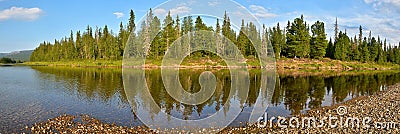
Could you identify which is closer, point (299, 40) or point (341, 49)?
point (299, 40)

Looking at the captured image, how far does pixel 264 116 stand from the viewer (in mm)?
17953

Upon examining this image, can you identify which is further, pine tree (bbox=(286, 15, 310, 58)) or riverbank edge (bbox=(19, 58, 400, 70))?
pine tree (bbox=(286, 15, 310, 58))

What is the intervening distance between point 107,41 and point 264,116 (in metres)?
87.4

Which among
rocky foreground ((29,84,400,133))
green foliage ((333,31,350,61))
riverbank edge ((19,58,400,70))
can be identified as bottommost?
rocky foreground ((29,84,400,133))

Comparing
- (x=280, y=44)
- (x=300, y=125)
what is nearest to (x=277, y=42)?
(x=280, y=44)

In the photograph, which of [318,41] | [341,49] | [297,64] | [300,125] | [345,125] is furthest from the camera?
[341,49]

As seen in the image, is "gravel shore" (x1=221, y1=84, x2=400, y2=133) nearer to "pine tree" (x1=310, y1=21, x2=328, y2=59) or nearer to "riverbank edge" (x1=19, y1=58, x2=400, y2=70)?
"riverbank edge" (x1=19, y1=58, x2=400, y2=70)

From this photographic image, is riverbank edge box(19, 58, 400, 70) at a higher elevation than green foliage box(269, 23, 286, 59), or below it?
below

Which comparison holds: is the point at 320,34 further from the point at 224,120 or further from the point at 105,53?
the point at 224,120

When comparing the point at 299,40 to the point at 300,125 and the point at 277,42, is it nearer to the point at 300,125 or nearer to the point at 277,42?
the point at 277,42

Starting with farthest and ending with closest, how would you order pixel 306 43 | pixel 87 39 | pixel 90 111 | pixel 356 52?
pixel 87 39 < pixel 356 52 < pixel 306 43 < pixel 90 111

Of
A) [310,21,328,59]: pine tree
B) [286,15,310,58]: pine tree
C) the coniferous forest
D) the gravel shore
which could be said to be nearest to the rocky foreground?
the gravel shore

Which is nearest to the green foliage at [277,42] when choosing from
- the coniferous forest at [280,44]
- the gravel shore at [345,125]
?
the coniferous forest at [280,44]

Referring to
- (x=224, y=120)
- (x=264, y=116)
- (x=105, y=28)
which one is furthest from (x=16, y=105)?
(x=105, y=28)
